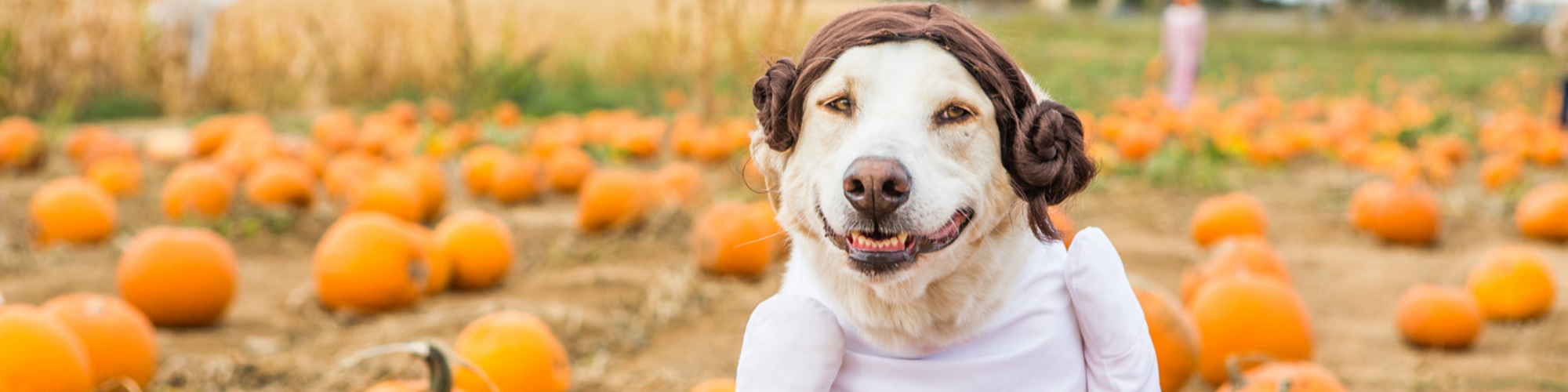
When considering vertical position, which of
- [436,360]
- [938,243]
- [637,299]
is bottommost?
[637,299]

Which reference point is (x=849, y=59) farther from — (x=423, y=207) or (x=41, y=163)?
(x=41, y=163)

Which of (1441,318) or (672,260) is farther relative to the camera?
(672,260)

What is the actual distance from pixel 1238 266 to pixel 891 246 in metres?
2.86

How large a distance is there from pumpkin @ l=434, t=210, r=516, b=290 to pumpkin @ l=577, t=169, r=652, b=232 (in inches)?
32.6

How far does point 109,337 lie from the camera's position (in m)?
3.17

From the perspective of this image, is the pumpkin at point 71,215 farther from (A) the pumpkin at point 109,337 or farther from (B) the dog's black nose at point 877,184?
(B) the dog's black nose at point 877,184

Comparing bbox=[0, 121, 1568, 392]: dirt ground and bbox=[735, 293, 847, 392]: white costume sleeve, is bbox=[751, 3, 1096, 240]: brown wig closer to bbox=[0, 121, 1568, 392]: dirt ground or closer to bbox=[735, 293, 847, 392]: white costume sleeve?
bbox=[735, 293, 847, 392]: white costume sleeve

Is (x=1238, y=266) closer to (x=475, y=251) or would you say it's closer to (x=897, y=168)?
(x=897, y=168)

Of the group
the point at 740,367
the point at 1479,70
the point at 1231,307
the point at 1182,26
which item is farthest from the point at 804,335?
the point at 1479,70

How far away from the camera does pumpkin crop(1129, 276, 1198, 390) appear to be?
311 centimetres

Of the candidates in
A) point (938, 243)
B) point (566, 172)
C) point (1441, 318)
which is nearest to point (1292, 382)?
point (938, 243)

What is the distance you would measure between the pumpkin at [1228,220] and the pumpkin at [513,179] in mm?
3808

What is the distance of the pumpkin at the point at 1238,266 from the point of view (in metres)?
4.10

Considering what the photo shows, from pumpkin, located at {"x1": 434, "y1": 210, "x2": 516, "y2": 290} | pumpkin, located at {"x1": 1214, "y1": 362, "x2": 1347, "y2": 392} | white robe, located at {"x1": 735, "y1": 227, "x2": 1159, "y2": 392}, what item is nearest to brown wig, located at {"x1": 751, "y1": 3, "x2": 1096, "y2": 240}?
white robe, located at {"x1": 735, "y1": 227, "x2": 1159, "y2": 392}
